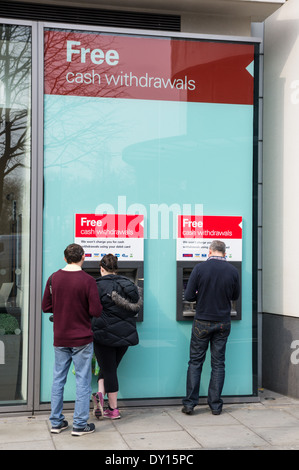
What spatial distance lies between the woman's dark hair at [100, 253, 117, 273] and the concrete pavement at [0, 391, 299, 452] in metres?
1.53

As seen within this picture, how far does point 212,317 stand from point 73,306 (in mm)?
1585

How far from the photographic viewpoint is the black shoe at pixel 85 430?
556 cm

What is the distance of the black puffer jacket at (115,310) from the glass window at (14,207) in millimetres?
982

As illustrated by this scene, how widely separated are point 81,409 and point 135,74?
3.64 m

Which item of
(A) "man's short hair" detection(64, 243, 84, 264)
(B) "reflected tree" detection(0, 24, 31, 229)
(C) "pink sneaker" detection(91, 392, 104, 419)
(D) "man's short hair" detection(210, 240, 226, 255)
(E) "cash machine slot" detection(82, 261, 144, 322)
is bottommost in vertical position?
(C) "pink sneaker" detection(91, 392, 104, 419)

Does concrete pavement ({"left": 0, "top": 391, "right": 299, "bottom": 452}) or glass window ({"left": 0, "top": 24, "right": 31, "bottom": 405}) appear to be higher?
glass window ({"left": 0, "top": 24, "right": 31, "bottom": 405})

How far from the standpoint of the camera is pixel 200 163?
6992 mm

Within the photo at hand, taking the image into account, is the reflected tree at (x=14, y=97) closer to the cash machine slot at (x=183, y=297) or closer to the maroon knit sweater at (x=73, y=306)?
the maroon knit sweater at (x=73, y=306)

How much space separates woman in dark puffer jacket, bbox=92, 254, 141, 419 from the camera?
600 cm

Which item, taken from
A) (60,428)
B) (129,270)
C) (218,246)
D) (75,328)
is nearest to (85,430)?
(60,428)

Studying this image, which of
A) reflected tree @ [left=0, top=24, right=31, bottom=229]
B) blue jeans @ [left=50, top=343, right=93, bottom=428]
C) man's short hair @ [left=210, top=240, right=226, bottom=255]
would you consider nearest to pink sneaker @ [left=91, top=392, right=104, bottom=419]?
blue jeans @ [left=50, top=343, right=93, bottom=428]

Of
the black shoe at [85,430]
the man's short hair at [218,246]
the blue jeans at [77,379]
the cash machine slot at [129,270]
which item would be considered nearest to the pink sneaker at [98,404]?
the black shoe at [85,430]

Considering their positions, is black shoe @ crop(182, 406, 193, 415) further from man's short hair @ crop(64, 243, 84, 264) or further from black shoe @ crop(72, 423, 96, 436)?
man's short hair @ crop(64, 243, 84, 264)
